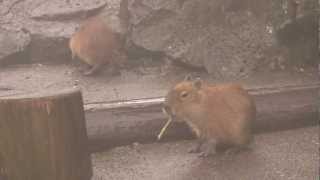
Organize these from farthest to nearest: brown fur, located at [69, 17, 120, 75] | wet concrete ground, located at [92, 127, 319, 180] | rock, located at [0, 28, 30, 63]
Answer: rock, located at [0, 28, 30, 63] < brown fur, located at [69, 17, 120, 75] < wet concrete ground, located at [92, 127, 319, 180]

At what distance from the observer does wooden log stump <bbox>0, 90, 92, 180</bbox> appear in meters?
3.39

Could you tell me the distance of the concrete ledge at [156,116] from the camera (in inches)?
170

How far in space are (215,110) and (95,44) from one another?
4.83 ft

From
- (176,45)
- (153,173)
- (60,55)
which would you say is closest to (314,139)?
(153,173)

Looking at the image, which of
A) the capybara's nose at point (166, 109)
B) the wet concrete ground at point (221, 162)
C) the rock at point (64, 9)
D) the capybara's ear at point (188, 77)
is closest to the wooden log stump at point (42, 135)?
the wet concrete ground at point (221, 162)

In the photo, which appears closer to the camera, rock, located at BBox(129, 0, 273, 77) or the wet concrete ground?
the wet concrete ground

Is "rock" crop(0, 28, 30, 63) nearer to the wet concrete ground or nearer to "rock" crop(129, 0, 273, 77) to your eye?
"rock" crop(129, 0, 273, 77)

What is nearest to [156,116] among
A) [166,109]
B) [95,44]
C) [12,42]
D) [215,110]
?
[166,109]

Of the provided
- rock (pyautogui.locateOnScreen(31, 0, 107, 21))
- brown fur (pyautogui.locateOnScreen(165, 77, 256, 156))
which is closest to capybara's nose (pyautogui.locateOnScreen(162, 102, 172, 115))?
brown fur (pyautogui.locateOnScreen(165, 77, 256, 156))

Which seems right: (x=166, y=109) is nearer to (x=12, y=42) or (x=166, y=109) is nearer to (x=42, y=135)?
(x=42, y=135)

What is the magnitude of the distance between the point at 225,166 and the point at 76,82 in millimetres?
1457

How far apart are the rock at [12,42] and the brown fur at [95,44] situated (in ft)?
1.09

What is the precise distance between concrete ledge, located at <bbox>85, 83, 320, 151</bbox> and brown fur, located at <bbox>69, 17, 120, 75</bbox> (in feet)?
2.63

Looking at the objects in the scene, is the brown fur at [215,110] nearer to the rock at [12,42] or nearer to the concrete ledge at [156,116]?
the concrete ledge at [156,116]
